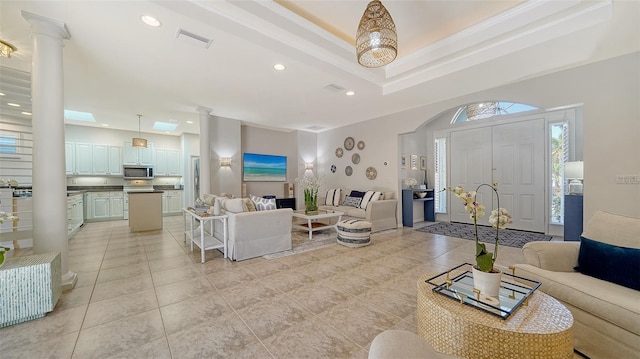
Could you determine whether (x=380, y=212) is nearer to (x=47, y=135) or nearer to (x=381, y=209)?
(x=381, y=209)

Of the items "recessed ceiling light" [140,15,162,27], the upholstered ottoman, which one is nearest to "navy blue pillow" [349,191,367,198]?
the upholstered ottoman

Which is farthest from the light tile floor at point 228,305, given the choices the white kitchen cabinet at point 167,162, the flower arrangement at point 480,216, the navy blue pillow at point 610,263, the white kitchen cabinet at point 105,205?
the white kitchen cabinet at point 167,162

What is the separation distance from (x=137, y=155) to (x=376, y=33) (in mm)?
8025

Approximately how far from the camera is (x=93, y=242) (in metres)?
4.42

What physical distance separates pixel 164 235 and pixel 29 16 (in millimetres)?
3916

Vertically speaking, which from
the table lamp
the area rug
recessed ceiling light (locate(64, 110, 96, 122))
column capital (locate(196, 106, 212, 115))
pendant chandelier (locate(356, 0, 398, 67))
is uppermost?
recessed ceiling light (locate(64, 110, 96, 122))

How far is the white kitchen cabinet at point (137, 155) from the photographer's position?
717 centimetres

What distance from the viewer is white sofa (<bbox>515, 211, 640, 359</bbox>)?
1338 mm

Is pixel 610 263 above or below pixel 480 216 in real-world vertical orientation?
below

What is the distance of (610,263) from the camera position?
5.50ft

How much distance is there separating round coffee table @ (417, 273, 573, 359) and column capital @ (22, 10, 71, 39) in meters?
4.19

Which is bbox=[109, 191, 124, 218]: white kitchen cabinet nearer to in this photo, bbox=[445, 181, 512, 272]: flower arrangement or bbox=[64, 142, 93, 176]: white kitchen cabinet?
bbox=[64, 142, 93, 176]: white kitchen cabinet

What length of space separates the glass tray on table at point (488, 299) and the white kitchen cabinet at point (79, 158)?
897cm

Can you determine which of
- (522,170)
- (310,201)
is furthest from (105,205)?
(522,170)
